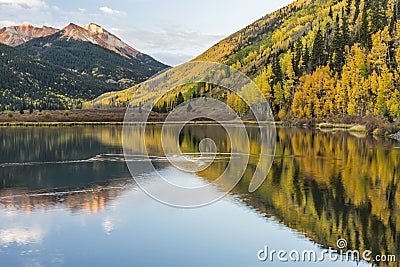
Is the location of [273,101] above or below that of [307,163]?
above

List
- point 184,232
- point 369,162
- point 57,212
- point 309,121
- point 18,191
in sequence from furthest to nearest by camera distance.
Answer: point 309,121 → point 369,162 → point 18,191 → point 57,212 → point 184,232

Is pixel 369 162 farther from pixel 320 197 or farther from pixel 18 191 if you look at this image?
pixel 18 191

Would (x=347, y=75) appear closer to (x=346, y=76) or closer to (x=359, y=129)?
(x=346, y=76)

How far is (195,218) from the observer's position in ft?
75.9

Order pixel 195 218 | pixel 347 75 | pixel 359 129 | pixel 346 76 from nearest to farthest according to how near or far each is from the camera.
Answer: pixel 195 218 < pixel 359 129 < pixel 347 75 < pixel 346 76

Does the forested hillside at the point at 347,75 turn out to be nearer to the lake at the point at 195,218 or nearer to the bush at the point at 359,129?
the bush at the point at 359,129

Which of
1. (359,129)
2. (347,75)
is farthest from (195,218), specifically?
(347,75)

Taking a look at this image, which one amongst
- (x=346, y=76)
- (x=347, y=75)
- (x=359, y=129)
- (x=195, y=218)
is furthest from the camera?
(x=346, y=76)

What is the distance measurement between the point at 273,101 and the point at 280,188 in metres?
97.8

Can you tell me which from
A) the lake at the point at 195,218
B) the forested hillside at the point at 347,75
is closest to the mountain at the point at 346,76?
the forested hillside at the point at 347,75

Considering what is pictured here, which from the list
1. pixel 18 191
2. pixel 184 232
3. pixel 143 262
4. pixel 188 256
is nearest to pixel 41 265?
pixel 143 262

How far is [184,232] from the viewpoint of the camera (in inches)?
805

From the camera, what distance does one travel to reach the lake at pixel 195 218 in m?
17.4

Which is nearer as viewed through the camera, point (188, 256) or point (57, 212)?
point (188, 256)
